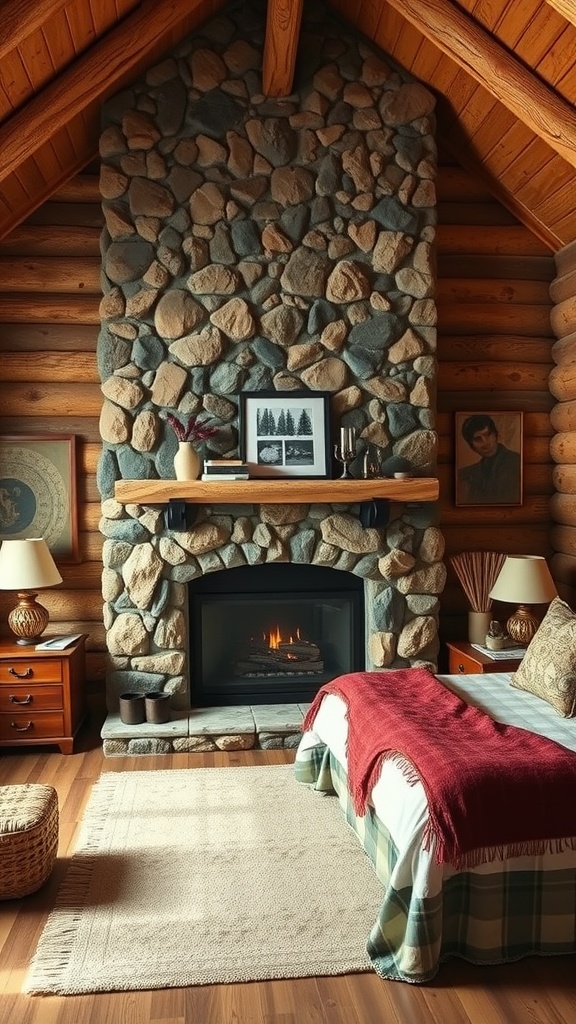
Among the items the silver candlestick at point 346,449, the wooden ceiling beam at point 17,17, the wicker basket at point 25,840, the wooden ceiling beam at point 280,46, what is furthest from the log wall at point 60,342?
the wicker basket at point 25,840

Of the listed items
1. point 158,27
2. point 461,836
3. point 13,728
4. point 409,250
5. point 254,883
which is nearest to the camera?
point 461,836

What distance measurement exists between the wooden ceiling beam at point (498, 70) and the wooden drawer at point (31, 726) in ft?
12.5

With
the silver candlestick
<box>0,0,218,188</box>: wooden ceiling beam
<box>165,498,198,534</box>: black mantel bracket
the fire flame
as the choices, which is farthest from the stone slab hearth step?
<box>0,0,218,188</box>: wooden ceiling beam

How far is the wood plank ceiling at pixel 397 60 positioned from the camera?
3.87m

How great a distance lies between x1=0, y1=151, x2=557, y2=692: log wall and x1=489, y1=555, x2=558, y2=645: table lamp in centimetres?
61

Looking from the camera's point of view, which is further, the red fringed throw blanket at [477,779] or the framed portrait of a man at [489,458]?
the framed portrait of a man at [489,458]

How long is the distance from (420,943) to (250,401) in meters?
3.09

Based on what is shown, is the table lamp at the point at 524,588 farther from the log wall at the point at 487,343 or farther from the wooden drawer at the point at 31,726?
the wooden drawer at the point at 31,726

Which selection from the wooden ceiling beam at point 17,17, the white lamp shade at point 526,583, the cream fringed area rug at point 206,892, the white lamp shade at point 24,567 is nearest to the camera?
the cream fringed area rug at point 206,892

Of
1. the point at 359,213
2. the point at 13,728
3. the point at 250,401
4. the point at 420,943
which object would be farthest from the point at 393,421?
the point at 420,943

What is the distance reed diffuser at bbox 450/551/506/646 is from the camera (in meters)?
5.24

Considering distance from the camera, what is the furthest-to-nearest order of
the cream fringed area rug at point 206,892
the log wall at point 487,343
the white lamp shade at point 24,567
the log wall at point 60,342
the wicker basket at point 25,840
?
the log wall at point 487,343, the log wall at point 60,342, the white lamp shade at point 24,567, the wicker basket at point 25,840, the cream fringed area rug at point 206,892

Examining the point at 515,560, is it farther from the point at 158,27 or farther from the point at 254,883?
the point at 158,27

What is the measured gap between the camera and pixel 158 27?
14.0 feet
